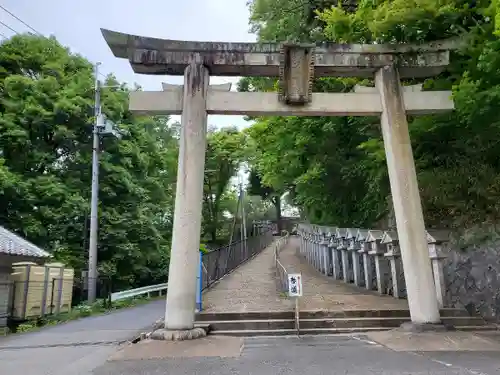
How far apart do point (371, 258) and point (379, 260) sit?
110 cm

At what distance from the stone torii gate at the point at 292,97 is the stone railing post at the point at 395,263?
3409 millimetres

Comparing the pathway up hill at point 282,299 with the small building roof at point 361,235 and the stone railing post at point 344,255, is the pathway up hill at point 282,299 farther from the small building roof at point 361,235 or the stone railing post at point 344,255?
the small building roof at point 361,235

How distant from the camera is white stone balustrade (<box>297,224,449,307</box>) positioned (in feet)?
32.5

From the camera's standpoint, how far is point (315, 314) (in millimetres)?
9023

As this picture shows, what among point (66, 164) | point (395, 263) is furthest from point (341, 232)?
point (66, 164)

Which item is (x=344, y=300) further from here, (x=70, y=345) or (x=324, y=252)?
(x=324, y=252)

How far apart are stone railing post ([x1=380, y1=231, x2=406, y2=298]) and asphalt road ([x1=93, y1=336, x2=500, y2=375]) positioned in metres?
5.21

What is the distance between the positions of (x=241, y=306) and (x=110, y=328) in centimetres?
370

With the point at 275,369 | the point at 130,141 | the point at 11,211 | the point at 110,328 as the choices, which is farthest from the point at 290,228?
the point at 275,369

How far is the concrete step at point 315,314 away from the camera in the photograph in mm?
8977

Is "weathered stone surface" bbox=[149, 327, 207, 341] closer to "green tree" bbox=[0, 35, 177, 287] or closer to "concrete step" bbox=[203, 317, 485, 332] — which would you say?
"concrete step" bbox=[203, 317, 485, 332]

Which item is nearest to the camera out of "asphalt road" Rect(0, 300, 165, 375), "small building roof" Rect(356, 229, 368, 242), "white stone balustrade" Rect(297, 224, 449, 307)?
"asphalt road" Rect(0, 300, 165, 375)

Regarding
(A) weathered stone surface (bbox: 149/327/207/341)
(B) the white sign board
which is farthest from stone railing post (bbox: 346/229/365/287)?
(A) weathered stone surface (bbox: 149/327/207/341)

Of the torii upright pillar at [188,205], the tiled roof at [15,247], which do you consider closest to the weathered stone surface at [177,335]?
the torii upright pillar at [188,205]
